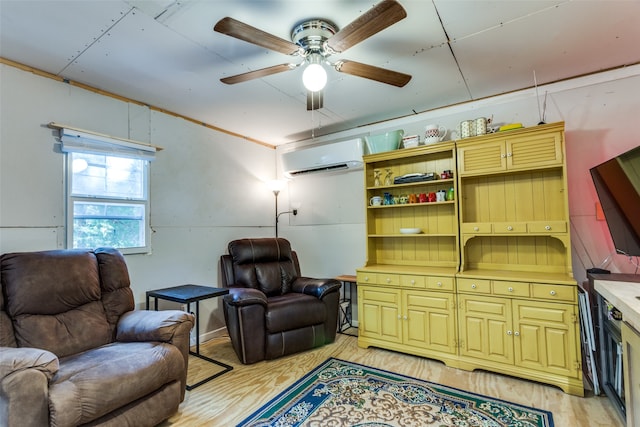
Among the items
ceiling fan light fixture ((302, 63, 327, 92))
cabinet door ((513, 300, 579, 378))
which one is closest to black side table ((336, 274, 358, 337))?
cabinet door ((513, 300, 579, 378))

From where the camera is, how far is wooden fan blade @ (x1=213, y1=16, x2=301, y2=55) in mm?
1520

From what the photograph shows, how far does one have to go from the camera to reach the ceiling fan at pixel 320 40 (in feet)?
4.92

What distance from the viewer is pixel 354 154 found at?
144 inches

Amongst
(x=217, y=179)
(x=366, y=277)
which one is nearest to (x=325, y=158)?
(x=217, y=179)

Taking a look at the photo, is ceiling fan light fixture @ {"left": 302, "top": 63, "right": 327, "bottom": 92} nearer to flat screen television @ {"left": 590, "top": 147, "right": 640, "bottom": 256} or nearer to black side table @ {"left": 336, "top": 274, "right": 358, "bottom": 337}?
flat screen television @ {"left": 590, "top": 147, "right": 640, "bottom": 256}

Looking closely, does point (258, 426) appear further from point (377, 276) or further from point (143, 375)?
point (377, 276)

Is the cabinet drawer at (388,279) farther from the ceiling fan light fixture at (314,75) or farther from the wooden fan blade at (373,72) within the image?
the ceiling fan light fixture at (314,75)

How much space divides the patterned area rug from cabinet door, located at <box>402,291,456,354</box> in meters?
0.44

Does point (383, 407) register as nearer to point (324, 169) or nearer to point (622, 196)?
point (622, 196)

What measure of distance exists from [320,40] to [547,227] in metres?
2.24

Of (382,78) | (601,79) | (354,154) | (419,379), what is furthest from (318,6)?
(419,379)

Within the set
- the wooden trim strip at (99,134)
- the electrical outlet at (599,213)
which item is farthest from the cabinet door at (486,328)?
the wooden trim strip at (99,134)

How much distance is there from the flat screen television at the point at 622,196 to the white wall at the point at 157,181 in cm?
347

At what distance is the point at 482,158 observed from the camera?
2.81 metres
